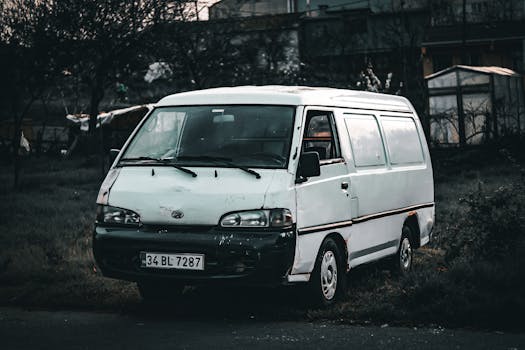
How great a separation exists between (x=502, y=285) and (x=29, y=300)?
4.20 meters

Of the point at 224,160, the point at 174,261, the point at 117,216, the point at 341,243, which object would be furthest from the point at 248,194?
the point at 341,243

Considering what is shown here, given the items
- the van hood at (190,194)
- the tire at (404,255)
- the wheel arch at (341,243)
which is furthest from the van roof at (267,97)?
the tire at (404,255)

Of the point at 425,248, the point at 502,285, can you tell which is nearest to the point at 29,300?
the point at 502,285

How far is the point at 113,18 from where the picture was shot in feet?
108

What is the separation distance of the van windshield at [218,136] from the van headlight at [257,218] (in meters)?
0.52

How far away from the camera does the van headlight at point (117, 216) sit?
26.1ft

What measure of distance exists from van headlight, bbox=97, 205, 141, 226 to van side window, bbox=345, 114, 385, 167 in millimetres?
2335

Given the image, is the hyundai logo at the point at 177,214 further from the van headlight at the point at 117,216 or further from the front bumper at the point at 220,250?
the van headlight at the point at 117,216

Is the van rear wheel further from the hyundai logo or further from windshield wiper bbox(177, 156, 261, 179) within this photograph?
the hyundai logo

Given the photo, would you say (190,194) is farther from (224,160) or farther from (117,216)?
(117,216)

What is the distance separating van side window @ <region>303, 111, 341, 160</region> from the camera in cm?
886

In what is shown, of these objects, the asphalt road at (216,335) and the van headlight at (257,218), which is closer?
the asphalt road at (216,335)

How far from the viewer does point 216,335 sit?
6992mm

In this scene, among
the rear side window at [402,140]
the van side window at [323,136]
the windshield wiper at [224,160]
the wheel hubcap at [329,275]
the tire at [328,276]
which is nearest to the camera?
the windshield wiper at [224,160]
